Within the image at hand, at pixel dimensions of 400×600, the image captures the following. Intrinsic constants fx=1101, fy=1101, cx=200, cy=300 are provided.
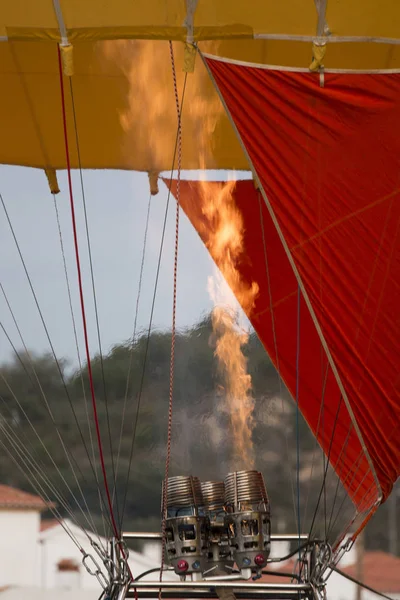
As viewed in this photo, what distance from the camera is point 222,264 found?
7.84 metres

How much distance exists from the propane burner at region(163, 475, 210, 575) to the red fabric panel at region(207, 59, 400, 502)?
3.08 feet

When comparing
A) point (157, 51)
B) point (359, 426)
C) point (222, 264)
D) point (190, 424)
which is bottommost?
point (190, 424)

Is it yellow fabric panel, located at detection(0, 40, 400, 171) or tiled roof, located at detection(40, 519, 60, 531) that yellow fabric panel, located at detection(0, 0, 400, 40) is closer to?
yellow fabric panel, located at detection(0, 40, 400, 171)

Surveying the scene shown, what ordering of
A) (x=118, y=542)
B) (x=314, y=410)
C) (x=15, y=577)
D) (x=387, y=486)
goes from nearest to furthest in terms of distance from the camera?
(x=118, y=542), (x=387, y=486), (x=314, y=410), (x=15, y=577)

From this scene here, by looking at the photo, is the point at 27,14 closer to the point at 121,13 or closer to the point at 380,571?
the point at 121,13

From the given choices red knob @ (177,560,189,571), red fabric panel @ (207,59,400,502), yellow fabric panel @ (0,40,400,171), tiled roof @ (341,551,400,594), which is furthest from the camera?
tiled roof @ (341,551,400,594)

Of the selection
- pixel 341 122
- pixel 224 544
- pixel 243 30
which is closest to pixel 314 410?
pixel 224 544

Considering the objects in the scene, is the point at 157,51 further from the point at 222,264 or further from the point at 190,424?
the point at 190,424

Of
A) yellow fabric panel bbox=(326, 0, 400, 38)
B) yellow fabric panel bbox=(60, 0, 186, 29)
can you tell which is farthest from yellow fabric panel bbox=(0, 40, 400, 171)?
yellow fabric panel bbox=(60, 0, 186, 29)

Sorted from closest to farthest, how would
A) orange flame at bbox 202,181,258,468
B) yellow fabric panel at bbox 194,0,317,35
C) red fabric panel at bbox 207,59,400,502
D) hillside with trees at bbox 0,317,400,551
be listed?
1. yellow fabric panel at bbox 194,0,317,35
2. red fabric panel at bbox 207,59,400,502
3. orange flame at bbox 202,181,258,468
4. hillside with trees at bbox 0,317,400,551

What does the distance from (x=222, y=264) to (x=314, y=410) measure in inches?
50.5

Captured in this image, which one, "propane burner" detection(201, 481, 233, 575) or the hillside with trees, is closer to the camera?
"propane burner" detection(201, 481, 233, 575)

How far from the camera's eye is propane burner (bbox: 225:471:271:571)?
543cm

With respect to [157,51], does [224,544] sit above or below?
below
